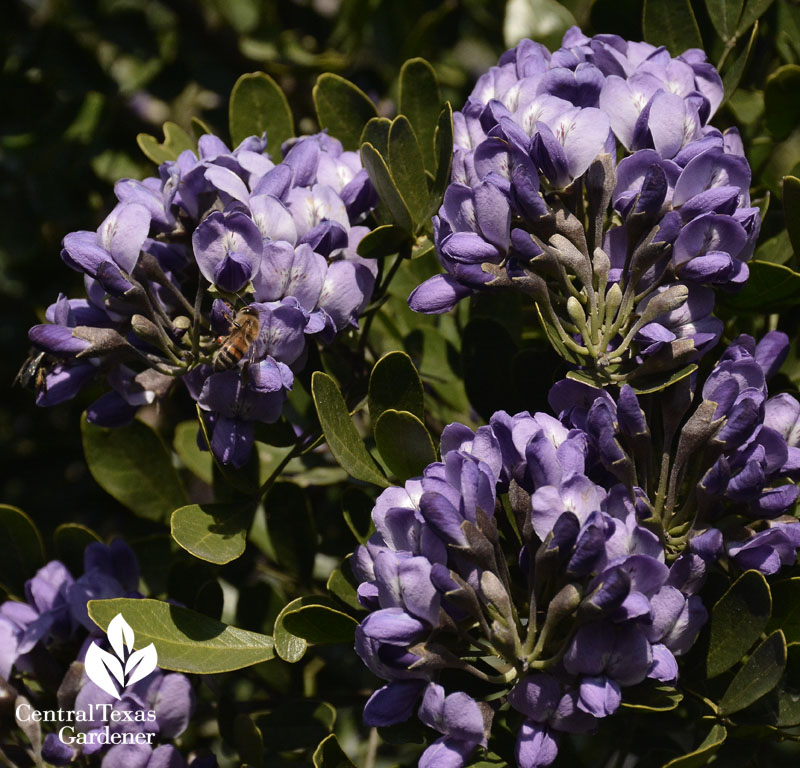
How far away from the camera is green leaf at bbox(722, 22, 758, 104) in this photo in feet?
6.70

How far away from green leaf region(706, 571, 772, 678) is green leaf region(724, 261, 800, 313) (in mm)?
607

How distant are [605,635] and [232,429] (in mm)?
801

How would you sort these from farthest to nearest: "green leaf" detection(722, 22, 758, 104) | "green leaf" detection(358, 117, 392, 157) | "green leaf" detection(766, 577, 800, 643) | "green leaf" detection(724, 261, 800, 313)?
"green leaf" detection(722, 22, 758, 104) < "green leaf" detection(358, 117, 392, 157) < "green leaf" detection(724, 261, 800, 313) < "green leaf" detection(766, 577, 800, 643)

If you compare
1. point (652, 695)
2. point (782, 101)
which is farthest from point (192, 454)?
point (782, 101)

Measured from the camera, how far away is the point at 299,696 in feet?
7.43

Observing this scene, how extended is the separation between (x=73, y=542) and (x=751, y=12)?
82.3 inches

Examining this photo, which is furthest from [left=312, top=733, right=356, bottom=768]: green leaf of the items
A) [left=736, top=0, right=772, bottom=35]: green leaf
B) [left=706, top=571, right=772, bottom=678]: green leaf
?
[left=736, top=0, right=772, bottom=35]: green leaf

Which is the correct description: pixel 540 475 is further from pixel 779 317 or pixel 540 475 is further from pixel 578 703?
pixel 779 317

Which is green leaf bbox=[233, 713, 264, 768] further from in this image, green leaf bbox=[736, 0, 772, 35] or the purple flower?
green leaf bbox=[736, 0, 772, 35]

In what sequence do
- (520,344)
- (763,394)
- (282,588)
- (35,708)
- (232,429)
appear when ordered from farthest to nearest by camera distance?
(282,588) < (520,344) < (35,708) < (232,429) < (763,394)

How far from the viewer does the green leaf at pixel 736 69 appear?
6.70 feet

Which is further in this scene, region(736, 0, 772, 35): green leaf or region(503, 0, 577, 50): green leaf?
region(503, 0, 577, 50): green leaf

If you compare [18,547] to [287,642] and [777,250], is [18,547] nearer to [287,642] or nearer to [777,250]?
[287,642]

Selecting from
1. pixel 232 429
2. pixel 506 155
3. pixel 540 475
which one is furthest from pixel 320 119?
pixel 540 475
